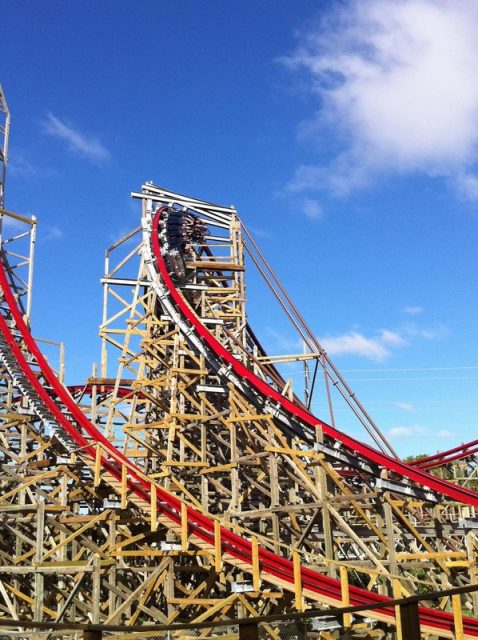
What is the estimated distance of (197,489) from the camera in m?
17.2

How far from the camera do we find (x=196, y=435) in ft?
57.4

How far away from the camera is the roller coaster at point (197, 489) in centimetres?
1149

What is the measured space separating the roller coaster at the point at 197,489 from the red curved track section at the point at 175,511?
32 mm

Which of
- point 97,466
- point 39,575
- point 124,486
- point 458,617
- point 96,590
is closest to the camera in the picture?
point 458,617

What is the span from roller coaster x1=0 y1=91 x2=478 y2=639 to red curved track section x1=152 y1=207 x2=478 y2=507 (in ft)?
0.12

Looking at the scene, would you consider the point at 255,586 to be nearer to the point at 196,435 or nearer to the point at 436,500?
the point at 436,500

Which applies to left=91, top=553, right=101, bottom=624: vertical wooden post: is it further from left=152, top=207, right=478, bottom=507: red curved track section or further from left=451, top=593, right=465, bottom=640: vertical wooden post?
left=451, top=593, right=465, bottom=640: vertical wooden post

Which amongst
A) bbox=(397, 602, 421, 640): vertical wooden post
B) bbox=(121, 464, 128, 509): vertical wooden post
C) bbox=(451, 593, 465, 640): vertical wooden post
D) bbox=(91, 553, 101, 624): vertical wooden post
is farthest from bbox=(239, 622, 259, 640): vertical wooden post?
bbox=(91, 553, 101, 624): vertical wooden post

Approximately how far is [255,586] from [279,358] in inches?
283

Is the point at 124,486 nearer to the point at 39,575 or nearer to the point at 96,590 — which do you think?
the point at 96,590

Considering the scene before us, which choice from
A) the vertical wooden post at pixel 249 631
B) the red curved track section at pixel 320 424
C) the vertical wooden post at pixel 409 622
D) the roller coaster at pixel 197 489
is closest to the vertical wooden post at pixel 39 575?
the roller coaster at pixel 197 489

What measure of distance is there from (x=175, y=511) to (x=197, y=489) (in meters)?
3.86

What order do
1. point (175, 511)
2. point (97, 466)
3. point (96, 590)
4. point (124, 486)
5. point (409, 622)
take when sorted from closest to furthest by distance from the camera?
1. point (409, 622)
2. point (96, 590)
3. point (124, 486)
4. point (97, 466)
5. point (175, 511)

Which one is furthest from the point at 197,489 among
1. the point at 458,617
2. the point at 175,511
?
the point at 458,617
